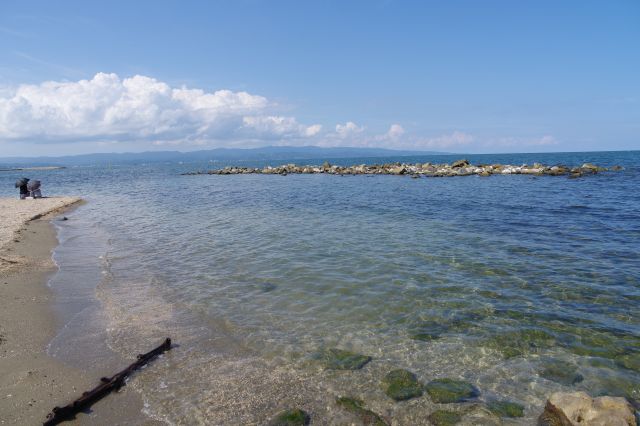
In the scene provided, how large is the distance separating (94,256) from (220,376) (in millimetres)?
13517

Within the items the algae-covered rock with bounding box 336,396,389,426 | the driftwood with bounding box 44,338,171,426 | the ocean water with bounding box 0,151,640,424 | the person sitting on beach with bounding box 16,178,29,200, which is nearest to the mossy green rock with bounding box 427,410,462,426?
the ocean water with bounding box 0,151,640,424

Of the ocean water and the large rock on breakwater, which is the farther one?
the large rock on breakwater

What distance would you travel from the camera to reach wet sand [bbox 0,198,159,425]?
6.58 m

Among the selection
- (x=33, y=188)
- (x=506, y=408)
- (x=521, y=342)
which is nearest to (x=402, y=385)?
(x=506, y=408)

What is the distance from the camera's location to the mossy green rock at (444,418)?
6.54 m

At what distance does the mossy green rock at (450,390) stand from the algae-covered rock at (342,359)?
5.03 ft

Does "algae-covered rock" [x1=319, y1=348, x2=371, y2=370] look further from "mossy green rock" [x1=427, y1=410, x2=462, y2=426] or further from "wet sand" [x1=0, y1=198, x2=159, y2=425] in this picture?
"wet sand" [x1=0, y1=198, x2=159, y2=425]

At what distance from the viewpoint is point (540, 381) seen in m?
7.67

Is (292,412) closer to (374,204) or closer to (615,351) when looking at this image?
(615,351)

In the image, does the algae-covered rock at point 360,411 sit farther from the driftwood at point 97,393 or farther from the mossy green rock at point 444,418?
the driftwood at point 97,393

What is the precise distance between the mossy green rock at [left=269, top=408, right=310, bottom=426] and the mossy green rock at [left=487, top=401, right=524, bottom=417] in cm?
337

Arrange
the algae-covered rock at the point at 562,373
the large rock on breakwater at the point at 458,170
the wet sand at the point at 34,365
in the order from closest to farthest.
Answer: the wet sand at the point at 34,365, the algae-covered rock at the point at 562,373, the large rock on breakwater at the point at 458,170

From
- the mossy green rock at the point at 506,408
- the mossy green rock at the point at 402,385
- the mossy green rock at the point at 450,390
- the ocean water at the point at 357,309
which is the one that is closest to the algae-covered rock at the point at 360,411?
the ocean water at the point at 357,309

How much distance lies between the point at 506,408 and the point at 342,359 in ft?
11.0
